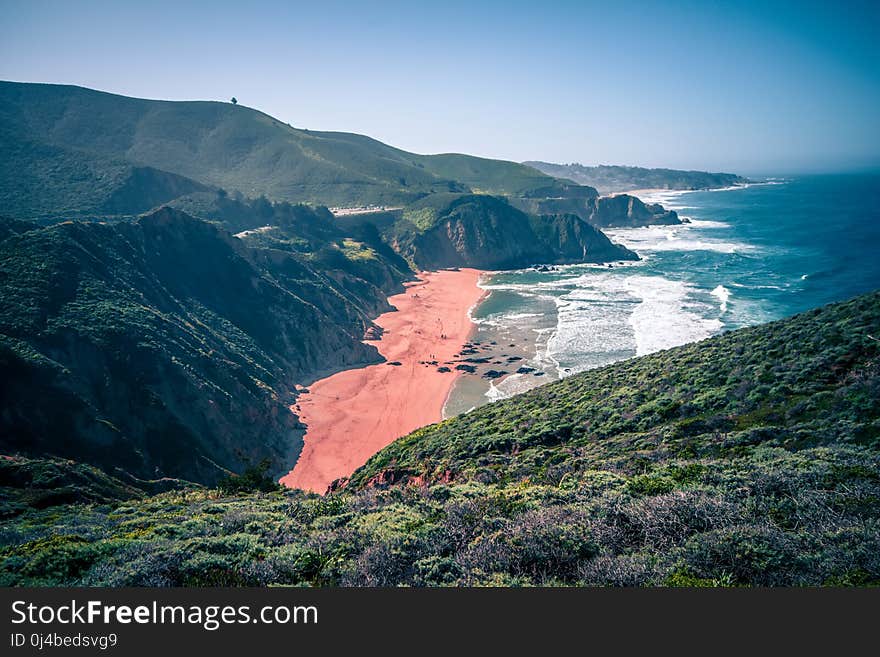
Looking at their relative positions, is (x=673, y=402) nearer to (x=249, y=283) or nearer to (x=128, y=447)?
(x=128, y=447)

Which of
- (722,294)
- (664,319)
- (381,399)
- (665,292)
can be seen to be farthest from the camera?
(665,292)

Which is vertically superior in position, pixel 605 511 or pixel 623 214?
pixel 623 214

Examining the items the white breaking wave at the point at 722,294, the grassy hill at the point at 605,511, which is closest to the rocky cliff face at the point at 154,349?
the grassy hill at the point at 605,511

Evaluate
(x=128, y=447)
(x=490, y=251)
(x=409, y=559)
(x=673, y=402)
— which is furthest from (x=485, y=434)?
(x=490, y=251)

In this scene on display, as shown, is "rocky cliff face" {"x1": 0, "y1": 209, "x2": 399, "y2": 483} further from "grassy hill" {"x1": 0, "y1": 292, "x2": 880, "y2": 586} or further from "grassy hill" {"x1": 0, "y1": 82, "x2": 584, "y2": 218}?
"grassy hill" {"x1": 0, "y1": 82, "x2": 584, "y2": 218}

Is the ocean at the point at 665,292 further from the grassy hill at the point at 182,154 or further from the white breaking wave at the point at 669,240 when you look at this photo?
the grassy hill at the point at 182,154

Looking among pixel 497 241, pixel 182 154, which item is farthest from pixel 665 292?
pixel 182 154

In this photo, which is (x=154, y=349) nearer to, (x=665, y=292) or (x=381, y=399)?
(x=381, y=399)
